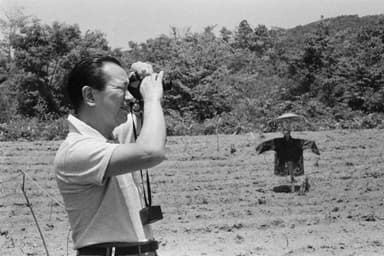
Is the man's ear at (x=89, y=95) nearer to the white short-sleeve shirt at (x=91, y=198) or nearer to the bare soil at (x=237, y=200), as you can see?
the white short-sleeve shirt at (x=91, y=198)

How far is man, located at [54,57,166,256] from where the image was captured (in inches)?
52.5

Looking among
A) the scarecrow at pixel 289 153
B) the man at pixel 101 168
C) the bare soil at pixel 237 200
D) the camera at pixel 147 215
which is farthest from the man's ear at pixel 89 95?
the scarecrow at pixel 289 153

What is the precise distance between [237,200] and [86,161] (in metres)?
5.87

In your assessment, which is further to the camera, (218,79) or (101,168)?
(218,79)

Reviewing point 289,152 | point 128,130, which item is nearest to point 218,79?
point 289,152

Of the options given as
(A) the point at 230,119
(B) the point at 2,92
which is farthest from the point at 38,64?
(A) the point at 230,119

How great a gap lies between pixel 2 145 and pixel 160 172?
7.76 ft

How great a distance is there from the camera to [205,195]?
7297mm

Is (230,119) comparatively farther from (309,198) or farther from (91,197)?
(91,197)

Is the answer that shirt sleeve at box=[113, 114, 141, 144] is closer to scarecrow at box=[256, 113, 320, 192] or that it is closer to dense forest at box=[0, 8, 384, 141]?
scarecrow at box=[256, 113, 320, 192]

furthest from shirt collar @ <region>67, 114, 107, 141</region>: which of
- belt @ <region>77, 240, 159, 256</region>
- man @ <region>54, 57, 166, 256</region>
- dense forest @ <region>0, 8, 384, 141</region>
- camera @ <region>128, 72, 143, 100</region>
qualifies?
dense forest @ <region>0, 8, 384, 141</region>

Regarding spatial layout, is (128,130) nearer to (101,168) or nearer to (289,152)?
(101,168)

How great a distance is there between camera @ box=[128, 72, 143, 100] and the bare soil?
3.30m

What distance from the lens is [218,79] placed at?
13984 mm
